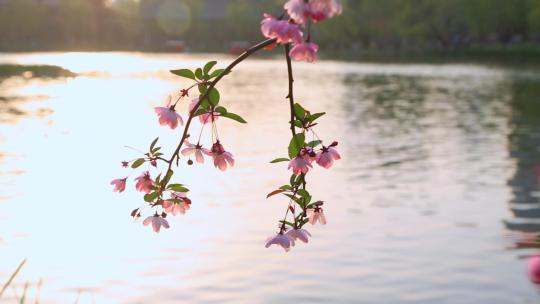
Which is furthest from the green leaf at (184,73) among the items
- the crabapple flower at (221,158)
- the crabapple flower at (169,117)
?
the crabapple flower at (221,158)

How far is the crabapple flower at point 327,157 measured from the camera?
11.5 ft

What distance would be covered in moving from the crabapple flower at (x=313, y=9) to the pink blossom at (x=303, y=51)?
0.17 m

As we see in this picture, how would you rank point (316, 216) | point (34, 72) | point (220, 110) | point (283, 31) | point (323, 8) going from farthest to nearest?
point (34, 72), point (316, 216), point (220, 110), point (283, 31), point (323, 8)

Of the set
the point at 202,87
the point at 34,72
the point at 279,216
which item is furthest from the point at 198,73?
the point at 34,72

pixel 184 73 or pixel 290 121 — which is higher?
pixel 184 73

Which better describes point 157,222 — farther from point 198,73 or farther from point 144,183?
point 198,73

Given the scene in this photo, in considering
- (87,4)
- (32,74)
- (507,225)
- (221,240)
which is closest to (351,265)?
(221,240)

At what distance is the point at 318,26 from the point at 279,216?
158637 millimetres

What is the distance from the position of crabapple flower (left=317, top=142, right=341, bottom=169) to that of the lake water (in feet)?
14.3

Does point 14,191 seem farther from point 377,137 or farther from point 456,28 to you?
point 456,28

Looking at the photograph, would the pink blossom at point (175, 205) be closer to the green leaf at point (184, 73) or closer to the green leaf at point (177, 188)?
the green leaf at point (177, 188)

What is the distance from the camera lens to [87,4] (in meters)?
172

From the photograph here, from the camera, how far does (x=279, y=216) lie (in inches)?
775

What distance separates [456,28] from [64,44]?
73.4m
